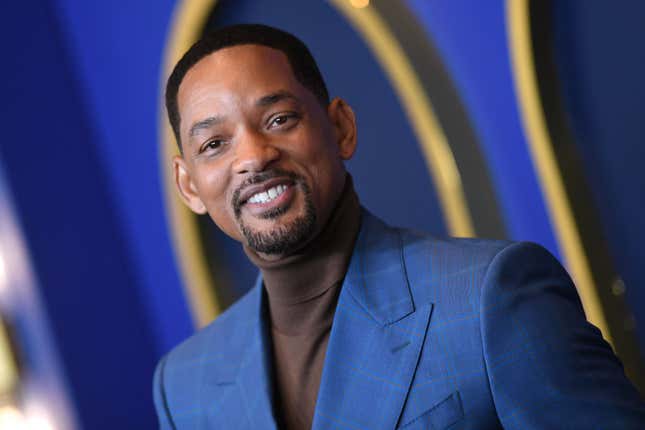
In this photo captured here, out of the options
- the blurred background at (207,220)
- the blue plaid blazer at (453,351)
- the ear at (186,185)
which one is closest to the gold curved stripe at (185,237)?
the blurred background at (207,220)

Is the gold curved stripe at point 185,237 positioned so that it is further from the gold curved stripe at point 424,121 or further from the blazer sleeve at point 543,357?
the blazer sleeve at point 543,357

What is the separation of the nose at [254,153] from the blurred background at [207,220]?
45cm

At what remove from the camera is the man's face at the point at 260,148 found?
40.7 inches

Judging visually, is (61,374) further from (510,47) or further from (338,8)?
(510,47)

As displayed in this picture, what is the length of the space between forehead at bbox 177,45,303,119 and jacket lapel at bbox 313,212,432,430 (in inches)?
10.2

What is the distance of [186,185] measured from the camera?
1236mm

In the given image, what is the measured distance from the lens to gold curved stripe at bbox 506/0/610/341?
1225 millimetres

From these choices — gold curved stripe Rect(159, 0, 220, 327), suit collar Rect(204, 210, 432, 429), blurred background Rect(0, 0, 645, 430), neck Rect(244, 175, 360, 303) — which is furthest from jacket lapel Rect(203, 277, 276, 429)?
gold curved stripe Rect(159, 0, 220, 327)

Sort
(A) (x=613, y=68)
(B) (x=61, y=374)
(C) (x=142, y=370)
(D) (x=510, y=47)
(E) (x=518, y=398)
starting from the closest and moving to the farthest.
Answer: (E) (x=518, y=398) < (A) (x=613, y=68) < (D) (x=510, y=47) < (B) (x=61, y=374) < (C) (x=142, y=370)

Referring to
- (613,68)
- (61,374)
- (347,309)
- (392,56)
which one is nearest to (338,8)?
(392,56)

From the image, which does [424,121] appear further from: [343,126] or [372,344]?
[372,344]

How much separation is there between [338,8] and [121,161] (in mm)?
1093

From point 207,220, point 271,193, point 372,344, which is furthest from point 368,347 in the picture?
point 207,220

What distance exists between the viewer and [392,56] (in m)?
1.47
